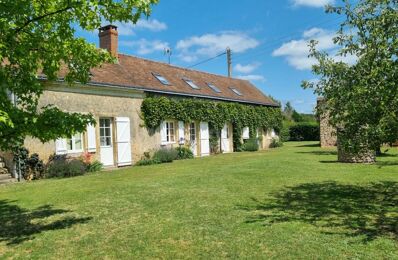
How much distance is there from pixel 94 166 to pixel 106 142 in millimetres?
1530

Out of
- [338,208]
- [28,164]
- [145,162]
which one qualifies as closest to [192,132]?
[145,162]

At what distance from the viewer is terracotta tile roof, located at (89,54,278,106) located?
17.0 metres

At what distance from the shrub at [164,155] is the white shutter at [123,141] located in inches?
51.9

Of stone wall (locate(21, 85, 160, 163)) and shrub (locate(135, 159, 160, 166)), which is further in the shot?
shrub (locate(135, 159, 160, 166))

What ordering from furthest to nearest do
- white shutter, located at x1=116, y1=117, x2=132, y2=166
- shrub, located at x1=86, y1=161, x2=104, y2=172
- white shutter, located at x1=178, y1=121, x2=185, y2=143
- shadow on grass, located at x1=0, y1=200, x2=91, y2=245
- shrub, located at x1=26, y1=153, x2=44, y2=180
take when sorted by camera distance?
white shutter, located at x1=178, y1=121, x2=185, y2=143 < white shutter, located at x1=116, y1=117, x2=132, y2=166 < shrub, located at x1=86, y1=161, x2=104, y2=172 < shrub, located at x1=26, y1=153, x2=44, y2=180 < shadow on grass, located at x1=0, y1=200, x2=91, y2=245

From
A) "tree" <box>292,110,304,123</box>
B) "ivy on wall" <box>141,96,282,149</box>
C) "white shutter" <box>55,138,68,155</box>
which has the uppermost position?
"tree" <box>292,110,304,123</box>

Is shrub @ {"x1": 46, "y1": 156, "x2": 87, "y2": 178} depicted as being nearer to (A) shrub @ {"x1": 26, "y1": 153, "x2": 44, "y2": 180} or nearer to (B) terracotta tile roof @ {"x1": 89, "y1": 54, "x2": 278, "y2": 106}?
(A) shrub @ {"x1": 26, "y1": 153, "x2": 44, "y2": 180}

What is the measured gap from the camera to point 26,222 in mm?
6582

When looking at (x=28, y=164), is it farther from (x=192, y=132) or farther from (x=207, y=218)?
(x=192, y=132)

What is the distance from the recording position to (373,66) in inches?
237

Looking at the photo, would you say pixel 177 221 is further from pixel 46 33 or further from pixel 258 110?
pixel 258 110

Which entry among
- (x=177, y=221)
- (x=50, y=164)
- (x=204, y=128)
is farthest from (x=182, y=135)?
(x=177, y=221)

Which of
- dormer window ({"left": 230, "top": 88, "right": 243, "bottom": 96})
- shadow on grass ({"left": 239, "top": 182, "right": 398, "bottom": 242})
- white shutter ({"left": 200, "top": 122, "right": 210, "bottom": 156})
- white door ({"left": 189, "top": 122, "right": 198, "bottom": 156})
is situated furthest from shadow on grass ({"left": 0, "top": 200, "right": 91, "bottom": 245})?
dormer window ({"left": 230, "top": 88, "right": 243, "bottom": 96})

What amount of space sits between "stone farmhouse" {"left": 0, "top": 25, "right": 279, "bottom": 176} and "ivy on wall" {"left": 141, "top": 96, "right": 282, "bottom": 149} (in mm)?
341
